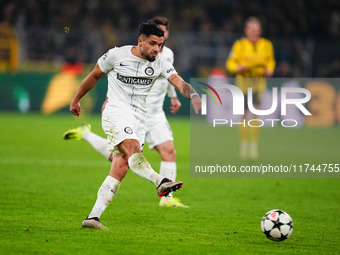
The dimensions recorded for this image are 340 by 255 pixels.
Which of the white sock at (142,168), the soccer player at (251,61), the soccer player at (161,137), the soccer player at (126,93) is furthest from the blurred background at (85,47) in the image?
the white sock at (142,168)

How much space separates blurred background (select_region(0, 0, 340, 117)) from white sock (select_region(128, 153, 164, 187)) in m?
15.1

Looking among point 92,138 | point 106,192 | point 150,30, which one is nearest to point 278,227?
point 106,192

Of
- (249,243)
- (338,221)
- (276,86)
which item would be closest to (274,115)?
(276,86)

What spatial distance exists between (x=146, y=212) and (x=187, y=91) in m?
2.06

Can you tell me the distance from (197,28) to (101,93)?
6.17 metres

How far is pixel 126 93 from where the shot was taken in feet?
21.1

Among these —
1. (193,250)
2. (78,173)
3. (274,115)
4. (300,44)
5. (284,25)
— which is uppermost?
(284,25)

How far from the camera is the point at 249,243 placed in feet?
18.9

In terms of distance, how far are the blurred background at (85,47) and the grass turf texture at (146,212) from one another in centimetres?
871

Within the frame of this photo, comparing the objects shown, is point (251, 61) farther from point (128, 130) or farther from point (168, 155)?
point (128, 130)

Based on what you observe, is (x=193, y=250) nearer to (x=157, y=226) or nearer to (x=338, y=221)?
(x=157, y=226)

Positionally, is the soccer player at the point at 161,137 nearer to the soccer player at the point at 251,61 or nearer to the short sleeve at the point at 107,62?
the short sleeve at the point at 107,62

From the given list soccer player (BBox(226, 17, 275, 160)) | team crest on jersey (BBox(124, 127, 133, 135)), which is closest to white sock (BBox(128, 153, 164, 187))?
team crest on jersey (BBox(124, 127, 133, 135))

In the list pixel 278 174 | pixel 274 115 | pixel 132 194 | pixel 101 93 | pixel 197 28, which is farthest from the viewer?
pixel 197 28
